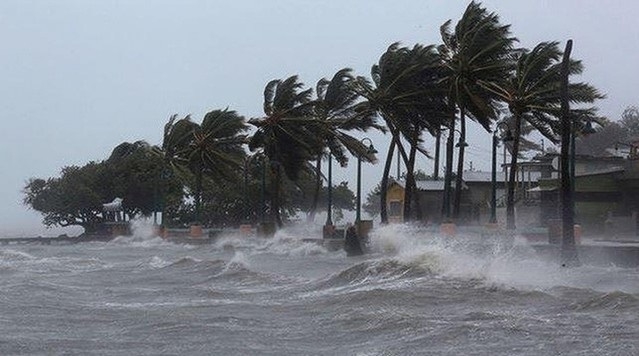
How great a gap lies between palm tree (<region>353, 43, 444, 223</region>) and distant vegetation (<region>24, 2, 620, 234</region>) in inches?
2.0

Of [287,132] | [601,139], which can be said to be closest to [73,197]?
[287,132]

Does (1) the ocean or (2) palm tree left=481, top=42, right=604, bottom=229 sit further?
(2) palm tree left=481, top=42, right=604, bottom=229

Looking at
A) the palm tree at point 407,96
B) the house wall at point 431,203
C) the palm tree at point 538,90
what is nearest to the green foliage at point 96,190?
the house wall at point 431,203

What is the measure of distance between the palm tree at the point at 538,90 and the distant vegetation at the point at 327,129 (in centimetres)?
5

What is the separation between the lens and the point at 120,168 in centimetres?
6138

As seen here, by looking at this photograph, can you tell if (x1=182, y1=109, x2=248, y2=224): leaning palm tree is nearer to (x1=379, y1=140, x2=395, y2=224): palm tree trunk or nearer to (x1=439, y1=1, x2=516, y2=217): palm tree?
(x1=379, y1=140, x2=395, y2=224): palm tree trunk

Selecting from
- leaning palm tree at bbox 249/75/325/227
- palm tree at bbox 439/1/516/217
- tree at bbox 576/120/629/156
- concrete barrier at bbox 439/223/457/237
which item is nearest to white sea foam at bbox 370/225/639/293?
concrete barrier at bbox 439/223/457/237

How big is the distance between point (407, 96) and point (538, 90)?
6.15 meters

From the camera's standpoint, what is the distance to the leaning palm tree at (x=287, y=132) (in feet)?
158

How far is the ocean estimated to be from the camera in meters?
9.98

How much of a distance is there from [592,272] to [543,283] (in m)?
4.22

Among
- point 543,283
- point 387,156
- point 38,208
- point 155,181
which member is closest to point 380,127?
point 387,156

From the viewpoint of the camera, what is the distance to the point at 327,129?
48312mm

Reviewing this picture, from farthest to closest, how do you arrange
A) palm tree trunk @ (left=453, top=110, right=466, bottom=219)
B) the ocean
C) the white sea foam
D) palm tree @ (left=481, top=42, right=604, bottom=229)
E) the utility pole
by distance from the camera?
palm tree trunk @ (left=453, top=110, right=466, bottom=219) < palm tree @ (left=481, top=42, right=604, bottom=229) < the utility pole < the white sea foam < the ocean
